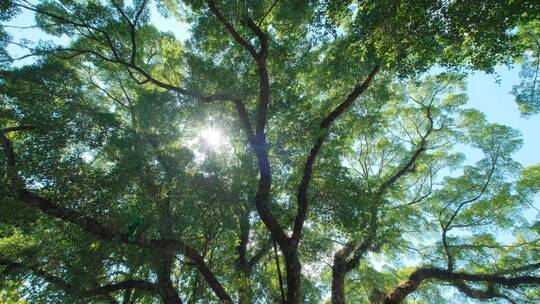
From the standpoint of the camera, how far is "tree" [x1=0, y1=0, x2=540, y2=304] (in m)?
5.78

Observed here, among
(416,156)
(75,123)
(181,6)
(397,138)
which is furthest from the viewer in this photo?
(397,138)

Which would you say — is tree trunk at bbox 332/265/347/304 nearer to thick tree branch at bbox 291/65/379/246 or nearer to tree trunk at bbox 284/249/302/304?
tree trunk at bbox 284/249/302/304

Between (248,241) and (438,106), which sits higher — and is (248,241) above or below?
below

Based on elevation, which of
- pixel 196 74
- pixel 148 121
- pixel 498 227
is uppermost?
pixel 196 74

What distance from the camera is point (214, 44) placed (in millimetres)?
8305

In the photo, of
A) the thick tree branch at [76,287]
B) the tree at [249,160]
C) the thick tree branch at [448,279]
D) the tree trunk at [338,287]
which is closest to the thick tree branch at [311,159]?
the tree at [249,160]

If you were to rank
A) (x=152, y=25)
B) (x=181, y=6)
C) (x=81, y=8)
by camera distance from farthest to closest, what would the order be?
(x=152, y=25), (x=181, y=6), (x=81, y=8)

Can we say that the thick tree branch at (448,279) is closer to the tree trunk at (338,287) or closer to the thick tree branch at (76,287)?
the tree trunk at (338,287)

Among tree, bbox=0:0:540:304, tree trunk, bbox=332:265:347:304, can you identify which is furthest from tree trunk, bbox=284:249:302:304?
tree trunk, bbox=332:265:347:304

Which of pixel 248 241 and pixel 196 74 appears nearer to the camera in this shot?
pixel 196 74

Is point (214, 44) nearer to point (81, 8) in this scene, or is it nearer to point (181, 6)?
point (181, 6)

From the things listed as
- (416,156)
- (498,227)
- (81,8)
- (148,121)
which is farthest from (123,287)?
(498,227)

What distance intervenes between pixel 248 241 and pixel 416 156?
711cm

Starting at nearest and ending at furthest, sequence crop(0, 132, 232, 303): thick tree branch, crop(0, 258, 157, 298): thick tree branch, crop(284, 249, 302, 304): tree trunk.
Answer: crop(0, 132, 232, 303): thick tree branch < crop(0, 258, 157, 298): thick tree branch < crop(284, 249, 302, 304): tree trunk
